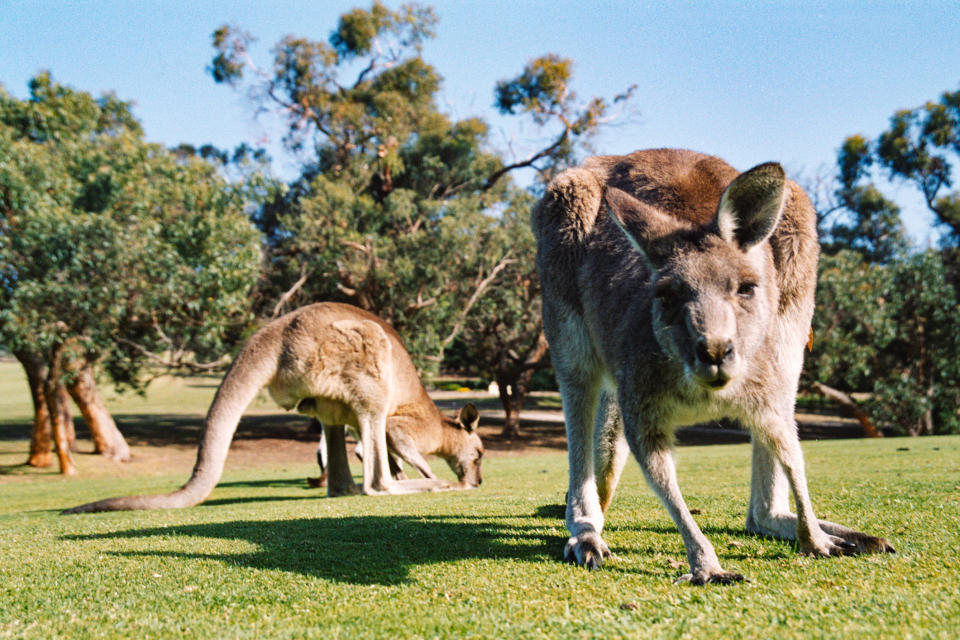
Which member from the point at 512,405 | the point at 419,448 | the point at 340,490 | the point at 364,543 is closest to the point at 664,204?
the point at 364,543

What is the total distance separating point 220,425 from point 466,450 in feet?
10.3

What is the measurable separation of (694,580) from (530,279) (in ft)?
50.6

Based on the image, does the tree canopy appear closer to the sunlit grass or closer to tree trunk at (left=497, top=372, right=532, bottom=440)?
tree trunk at (left=497, top=372, right=532, bottom=440)

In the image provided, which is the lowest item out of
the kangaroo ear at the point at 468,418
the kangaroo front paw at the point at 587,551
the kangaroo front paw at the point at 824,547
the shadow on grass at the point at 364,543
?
the shadow on grass at the point at 364,543

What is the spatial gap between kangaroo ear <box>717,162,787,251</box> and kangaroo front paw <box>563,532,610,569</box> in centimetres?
130

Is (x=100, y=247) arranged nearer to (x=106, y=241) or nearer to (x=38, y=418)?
(x=106, y=241)

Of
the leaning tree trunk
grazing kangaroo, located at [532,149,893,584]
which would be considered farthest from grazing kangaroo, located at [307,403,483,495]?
the leaning tree trunk

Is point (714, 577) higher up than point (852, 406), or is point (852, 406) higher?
point (852, 406)

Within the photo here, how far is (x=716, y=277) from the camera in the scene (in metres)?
2.55

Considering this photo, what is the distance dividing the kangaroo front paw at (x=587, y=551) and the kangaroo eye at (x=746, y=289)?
3.77 feet

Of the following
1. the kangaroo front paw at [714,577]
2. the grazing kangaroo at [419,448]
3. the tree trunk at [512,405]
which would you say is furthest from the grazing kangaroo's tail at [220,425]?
the tree trunk at [512,405]

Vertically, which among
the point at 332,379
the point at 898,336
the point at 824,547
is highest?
the point at 898,336

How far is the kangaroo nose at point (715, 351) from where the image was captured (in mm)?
2338

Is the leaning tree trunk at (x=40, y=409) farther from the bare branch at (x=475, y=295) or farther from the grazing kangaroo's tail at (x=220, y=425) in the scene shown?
the grazing kangaroo's tail at (x=220, y=425)
